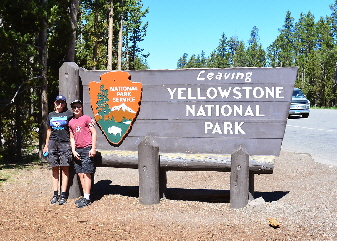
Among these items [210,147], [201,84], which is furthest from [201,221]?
[201,84]

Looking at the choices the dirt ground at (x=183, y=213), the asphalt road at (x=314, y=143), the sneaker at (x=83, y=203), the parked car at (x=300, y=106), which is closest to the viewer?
the dirt ground at (x=183, y=213)

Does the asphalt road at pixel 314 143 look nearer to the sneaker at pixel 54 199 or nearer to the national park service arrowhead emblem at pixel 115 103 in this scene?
the national park service arrowhead emblem at pixel 115 103

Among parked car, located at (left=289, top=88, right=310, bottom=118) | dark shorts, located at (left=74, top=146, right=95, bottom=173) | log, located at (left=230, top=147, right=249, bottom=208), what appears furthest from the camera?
parked car, located at (left=289, top=88, right=310, bottom=118)

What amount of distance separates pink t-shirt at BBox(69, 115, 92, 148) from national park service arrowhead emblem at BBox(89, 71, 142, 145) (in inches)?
11.5

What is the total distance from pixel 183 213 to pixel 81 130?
1.93 metres

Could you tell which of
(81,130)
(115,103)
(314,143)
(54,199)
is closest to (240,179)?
(115,103)

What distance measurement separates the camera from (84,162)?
5574mm

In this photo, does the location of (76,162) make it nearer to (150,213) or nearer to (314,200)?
(150,213)

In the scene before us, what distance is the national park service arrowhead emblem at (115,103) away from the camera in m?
5.61

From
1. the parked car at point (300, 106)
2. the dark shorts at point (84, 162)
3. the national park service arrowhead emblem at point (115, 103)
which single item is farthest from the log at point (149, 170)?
the parked car at point (300, 106)

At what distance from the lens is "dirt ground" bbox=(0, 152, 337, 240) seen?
164 inches

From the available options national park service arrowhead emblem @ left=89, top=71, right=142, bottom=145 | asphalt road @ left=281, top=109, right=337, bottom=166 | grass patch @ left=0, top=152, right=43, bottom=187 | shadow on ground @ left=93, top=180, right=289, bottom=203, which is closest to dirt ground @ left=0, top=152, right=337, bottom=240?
shadow on ground @ left=93, top=180, right=289, bottom=203

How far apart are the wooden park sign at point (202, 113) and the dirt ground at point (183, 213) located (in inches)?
24.1

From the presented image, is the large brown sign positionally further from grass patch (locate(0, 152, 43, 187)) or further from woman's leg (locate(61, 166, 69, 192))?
grass patch (locate(0, 152, 43, 187))
